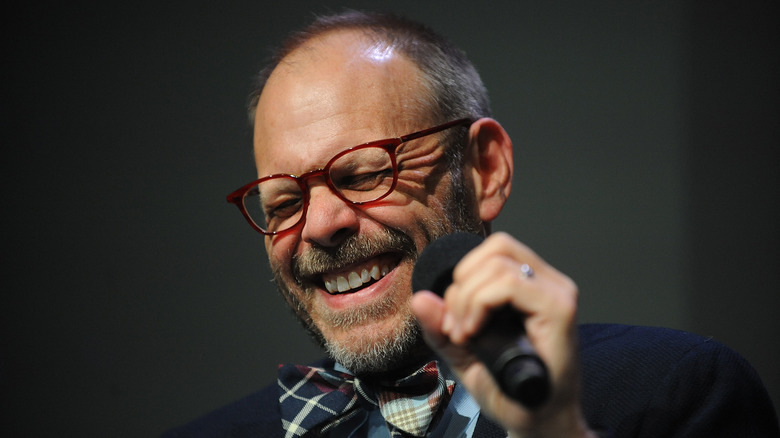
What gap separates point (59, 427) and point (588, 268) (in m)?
1.85

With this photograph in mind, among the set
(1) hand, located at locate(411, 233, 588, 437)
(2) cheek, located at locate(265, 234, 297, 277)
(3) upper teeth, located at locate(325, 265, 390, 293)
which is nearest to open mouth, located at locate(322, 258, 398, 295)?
(3) upper teeth, located at locate(325, 265, 390, 293)

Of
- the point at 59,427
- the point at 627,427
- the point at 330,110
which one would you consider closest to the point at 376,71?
the point at 330,110

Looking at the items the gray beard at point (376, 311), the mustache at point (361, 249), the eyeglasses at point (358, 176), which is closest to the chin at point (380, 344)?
the gray beard at point (376, 311)

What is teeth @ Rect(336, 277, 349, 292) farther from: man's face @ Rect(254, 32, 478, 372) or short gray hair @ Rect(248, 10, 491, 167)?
short gray hair @ Rect(248, 10, 491, 167)

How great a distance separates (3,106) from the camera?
2.30 m

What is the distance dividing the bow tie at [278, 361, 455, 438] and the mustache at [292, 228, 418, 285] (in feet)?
0.76

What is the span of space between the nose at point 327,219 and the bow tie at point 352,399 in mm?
300

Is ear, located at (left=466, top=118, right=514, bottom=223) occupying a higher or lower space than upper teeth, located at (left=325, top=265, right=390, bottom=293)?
higher

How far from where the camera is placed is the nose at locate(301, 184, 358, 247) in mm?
1247

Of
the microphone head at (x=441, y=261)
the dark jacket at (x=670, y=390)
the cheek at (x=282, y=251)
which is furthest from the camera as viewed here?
the cheek at (x=282, y=251)

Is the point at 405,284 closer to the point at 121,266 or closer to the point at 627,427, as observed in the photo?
the point at 627,427

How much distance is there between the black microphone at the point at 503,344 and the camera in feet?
1.95

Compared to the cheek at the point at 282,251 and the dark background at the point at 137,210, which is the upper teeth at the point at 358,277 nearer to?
the cheek at the point at 282,251

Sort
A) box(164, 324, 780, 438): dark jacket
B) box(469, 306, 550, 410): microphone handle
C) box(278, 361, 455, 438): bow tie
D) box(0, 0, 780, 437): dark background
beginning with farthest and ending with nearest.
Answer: box(0, 0, 780, 437): dark background, box(278, 361, 455, 438): bow tie, box(164, 324, 780, 438): dark jacket, box(469, 306, 550, 410): microphone handle
